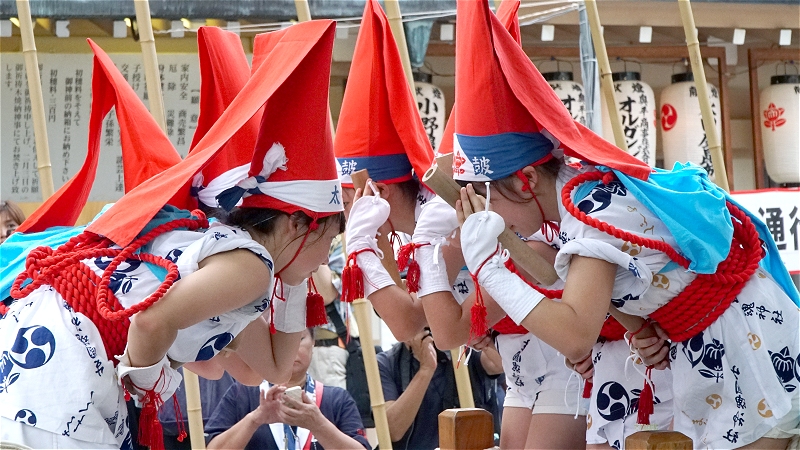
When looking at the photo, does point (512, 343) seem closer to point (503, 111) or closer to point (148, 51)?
point (503, 111)

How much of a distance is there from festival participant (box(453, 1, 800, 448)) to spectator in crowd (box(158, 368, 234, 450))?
57.7 inches

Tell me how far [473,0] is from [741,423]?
835 mm

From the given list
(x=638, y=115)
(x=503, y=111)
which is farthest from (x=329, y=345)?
(x=638, y=115)

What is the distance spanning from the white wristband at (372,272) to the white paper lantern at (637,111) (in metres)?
2.96

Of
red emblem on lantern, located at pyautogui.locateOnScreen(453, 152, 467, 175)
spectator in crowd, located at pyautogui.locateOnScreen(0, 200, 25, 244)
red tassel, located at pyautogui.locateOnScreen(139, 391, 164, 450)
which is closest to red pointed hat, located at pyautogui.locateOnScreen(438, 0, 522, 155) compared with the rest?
red emblem on lantern, located at pyautogui.locateOnScreen(453, 152, 467, 175)

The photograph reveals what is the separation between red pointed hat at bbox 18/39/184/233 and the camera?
5.49 feet

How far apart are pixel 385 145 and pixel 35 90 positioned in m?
0.86

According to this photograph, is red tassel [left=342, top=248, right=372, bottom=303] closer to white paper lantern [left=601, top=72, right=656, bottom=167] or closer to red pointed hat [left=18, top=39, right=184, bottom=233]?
red pointed hat [left=18, top=39, right=184, bottom=233]

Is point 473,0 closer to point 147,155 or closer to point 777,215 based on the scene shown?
point 147,155

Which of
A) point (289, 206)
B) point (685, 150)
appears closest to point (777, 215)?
point (685, 150)

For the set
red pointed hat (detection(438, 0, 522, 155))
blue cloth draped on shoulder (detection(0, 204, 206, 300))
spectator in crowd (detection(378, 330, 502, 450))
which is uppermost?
red pointed hat (detection(438, 0, 522, 155))

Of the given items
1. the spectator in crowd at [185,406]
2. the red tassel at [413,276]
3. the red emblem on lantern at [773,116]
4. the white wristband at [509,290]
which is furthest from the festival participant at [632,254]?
the red emblem on lantern at [773,116]

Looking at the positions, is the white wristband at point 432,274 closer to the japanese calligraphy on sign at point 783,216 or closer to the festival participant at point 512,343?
the festival participant at point 512,343

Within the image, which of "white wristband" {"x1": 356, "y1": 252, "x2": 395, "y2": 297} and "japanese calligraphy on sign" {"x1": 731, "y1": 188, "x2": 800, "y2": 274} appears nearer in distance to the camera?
"white wristband" {"x1": 356, "y1": 252, "x2": 395, "y2": 297}
